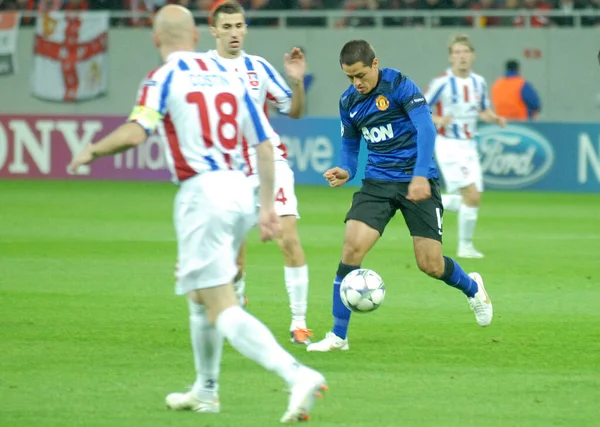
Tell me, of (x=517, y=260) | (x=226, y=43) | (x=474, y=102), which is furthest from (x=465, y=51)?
(x=226, y=43)

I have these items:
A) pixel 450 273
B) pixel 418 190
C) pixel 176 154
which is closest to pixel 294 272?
pixel 450 273

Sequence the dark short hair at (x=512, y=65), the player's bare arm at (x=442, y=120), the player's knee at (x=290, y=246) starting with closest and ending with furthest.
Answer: the player's knee at (x=290, y=246), the player's bare arm at (x=442, y=120), the dark short hair at (x=512, y=65)

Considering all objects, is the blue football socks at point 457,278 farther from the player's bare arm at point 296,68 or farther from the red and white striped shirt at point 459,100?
the red and white striped shirt at point 459,100

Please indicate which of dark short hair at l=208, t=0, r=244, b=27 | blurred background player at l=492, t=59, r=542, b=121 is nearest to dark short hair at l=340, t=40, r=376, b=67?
dark short hair at l=208, t=0, r=244, b=27

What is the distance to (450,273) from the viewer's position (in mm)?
8469

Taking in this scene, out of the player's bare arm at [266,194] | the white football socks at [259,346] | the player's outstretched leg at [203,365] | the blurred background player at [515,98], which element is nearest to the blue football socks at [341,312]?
the player's outstretched leg at [203,365]

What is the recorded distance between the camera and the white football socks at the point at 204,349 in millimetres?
6031

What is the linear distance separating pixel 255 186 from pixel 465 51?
Answer: 6.06 metres

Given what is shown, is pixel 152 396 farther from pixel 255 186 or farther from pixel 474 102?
pixel 474 102

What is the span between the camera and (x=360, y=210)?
823 centimetres

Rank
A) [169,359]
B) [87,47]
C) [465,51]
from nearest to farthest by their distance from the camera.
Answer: [169,359]
[465,51]
[87,47]

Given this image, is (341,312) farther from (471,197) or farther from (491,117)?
(491,117)

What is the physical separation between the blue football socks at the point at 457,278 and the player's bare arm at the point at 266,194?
270cm

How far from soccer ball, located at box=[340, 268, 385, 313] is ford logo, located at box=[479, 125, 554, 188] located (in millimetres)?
12883
